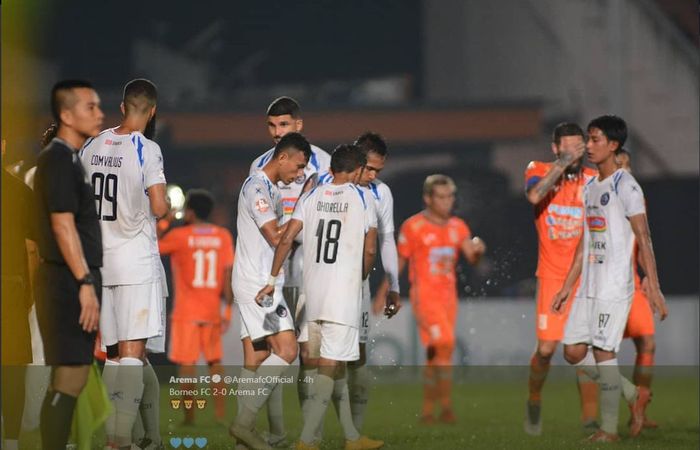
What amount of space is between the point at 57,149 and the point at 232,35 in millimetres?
14639

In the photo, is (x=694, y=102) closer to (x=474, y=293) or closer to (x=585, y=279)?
(x=474, y=293)

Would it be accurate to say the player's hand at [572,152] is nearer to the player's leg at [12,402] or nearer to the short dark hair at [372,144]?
the short dark hair at [372,144]

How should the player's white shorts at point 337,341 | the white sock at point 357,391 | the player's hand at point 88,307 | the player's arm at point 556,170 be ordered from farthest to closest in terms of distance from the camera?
A: the player's arm at point 556,170 → the white sock at point 357,391 → the player's white shorts at point 337,341 → the player's hand at point 88,307

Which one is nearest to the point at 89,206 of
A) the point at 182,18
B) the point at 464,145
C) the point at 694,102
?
the point at 464,145

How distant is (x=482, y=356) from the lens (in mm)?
14852

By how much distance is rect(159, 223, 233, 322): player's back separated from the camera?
35.1 feet

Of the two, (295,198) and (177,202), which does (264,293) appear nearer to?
(295,198)

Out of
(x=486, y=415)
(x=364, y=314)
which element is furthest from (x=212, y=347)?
(x=364, y=314)

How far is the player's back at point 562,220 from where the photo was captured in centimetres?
904

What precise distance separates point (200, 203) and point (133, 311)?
3.55 m

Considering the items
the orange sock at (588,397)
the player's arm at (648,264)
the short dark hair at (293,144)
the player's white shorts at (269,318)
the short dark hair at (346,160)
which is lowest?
the orange sock at (588,397)

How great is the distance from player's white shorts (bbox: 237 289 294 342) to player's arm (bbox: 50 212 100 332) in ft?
5.66

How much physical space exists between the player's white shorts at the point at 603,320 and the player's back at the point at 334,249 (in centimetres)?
171

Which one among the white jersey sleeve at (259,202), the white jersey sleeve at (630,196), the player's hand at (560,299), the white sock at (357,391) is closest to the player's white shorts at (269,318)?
the white jersey sleeve at (259,202)
